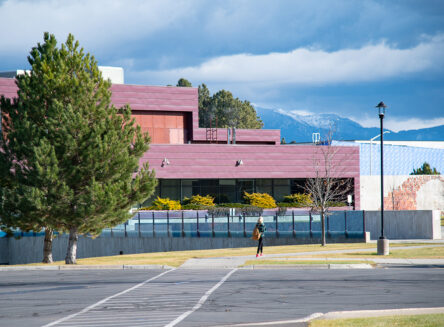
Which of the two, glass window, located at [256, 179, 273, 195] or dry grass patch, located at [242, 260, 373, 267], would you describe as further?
glass window, located at [256, 179, 273, 195]

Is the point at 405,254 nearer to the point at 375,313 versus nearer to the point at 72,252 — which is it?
the point at 72,252

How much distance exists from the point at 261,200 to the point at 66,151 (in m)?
37.0

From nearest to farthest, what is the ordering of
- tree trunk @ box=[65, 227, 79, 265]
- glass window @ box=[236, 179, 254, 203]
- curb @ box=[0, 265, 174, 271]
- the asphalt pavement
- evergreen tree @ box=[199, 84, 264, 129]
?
the asphalt pavement → curb @ box=[0, 265, 174, 271] → tree trunk @ box=[65, 227, 79, 265] → glass window @ box=[236, 179, 254, 203] → evergreen tree @ box=[199, 84, 264, 129]

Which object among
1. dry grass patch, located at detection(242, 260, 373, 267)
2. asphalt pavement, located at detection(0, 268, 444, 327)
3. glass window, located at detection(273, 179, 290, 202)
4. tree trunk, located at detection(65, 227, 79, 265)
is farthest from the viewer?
glass window, located at detection(273, 179, 290, 202)

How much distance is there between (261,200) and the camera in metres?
63.7

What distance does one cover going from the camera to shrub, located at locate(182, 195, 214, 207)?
62000 mm

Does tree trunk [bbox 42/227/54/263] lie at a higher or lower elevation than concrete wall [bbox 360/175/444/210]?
lower

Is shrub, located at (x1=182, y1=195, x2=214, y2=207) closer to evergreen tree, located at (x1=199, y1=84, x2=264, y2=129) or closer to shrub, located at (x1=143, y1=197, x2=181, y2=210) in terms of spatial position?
shrub, located at (x1=143, y1=197, x2=181, y2=210)

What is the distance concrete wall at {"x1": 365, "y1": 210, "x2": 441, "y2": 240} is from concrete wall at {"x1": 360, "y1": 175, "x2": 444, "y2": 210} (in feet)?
118

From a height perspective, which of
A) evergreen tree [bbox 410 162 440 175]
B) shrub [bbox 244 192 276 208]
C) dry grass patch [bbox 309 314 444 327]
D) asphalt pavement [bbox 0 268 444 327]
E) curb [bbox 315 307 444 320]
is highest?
evergreen tree [bbox 410 162 440 175]

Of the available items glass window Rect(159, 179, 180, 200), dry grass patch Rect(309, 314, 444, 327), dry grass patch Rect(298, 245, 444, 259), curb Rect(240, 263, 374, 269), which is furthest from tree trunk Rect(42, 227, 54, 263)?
glass window Rect(159, 179, 180, 200)

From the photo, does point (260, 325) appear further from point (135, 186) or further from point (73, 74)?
point (73, 74)

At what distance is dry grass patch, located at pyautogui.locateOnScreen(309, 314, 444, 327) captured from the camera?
1069cm

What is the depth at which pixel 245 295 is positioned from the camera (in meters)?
16.1
